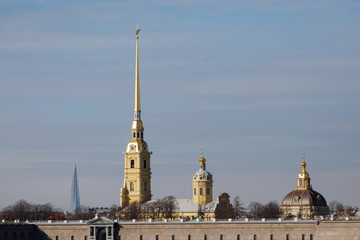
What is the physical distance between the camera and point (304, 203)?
180 metres

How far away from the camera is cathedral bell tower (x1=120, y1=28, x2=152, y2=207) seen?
181625mm

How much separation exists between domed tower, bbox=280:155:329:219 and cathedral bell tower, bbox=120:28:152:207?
1022 inches

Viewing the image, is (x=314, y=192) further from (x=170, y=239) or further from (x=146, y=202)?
(x=170, y=239)

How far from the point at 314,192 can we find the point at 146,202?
32.2m

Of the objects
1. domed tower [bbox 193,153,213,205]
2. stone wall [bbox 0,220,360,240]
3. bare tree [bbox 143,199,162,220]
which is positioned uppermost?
domed tower [bbox 193,153,213,205]

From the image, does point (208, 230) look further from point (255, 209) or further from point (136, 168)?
point (255, 209)

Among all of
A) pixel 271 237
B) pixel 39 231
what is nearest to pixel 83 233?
pixel 39 231

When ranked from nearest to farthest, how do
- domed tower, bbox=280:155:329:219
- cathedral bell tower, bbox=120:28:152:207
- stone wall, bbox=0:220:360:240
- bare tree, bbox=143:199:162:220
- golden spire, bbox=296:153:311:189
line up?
stone wall, bbox=0:220:360:240 < bare tree, bbox=143:199:162:220 < domed tower, bbox=280:155:329:219 < cathedral bell tower, bbox=120:28:152:207 < golden spire, bbox=296:153:311:189

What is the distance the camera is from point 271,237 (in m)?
121

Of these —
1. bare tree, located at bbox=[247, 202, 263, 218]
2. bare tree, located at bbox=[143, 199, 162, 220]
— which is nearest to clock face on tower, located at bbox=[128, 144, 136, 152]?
bare tree, located at bbox=[143, 199, 162, 220]

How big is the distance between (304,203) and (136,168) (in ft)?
105

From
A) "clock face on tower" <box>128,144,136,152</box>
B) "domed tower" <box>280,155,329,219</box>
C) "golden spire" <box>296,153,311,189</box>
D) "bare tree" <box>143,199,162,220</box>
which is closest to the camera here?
"bare tree" <box>143,199,162,220</box>

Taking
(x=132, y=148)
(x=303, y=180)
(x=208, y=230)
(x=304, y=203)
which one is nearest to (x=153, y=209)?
(x=132, y=148)

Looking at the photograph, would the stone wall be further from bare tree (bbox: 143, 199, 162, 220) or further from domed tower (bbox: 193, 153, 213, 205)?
domed tower (bbox: 193, 153, 213, 205)
